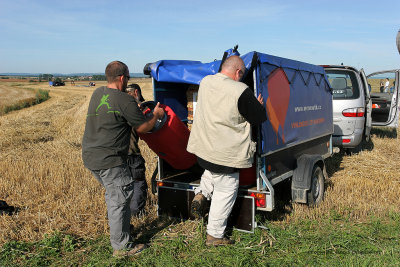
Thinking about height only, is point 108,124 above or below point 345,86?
below

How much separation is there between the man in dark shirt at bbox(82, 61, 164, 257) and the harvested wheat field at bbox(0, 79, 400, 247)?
89 centimetres

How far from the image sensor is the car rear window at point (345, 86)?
779cm

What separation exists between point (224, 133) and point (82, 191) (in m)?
3.13

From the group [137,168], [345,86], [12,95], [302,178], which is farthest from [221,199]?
[12,95]

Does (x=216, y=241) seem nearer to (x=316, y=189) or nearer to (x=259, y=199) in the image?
(x=259, y=199)

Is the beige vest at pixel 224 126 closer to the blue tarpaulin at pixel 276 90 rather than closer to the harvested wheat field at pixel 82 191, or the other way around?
the blue tarpaulin at pixel 276 90

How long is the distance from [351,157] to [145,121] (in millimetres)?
5969

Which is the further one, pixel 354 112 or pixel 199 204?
pixel 354 112

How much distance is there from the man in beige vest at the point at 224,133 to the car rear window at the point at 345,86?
4.58 meters

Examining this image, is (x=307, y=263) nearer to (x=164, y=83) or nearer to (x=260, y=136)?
(x=260, y=136)

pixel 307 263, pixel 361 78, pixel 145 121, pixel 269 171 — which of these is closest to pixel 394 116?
pixel 361 78

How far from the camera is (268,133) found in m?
4.22

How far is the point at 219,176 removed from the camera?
3.82 meters

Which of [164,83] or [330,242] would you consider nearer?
[330,242]
